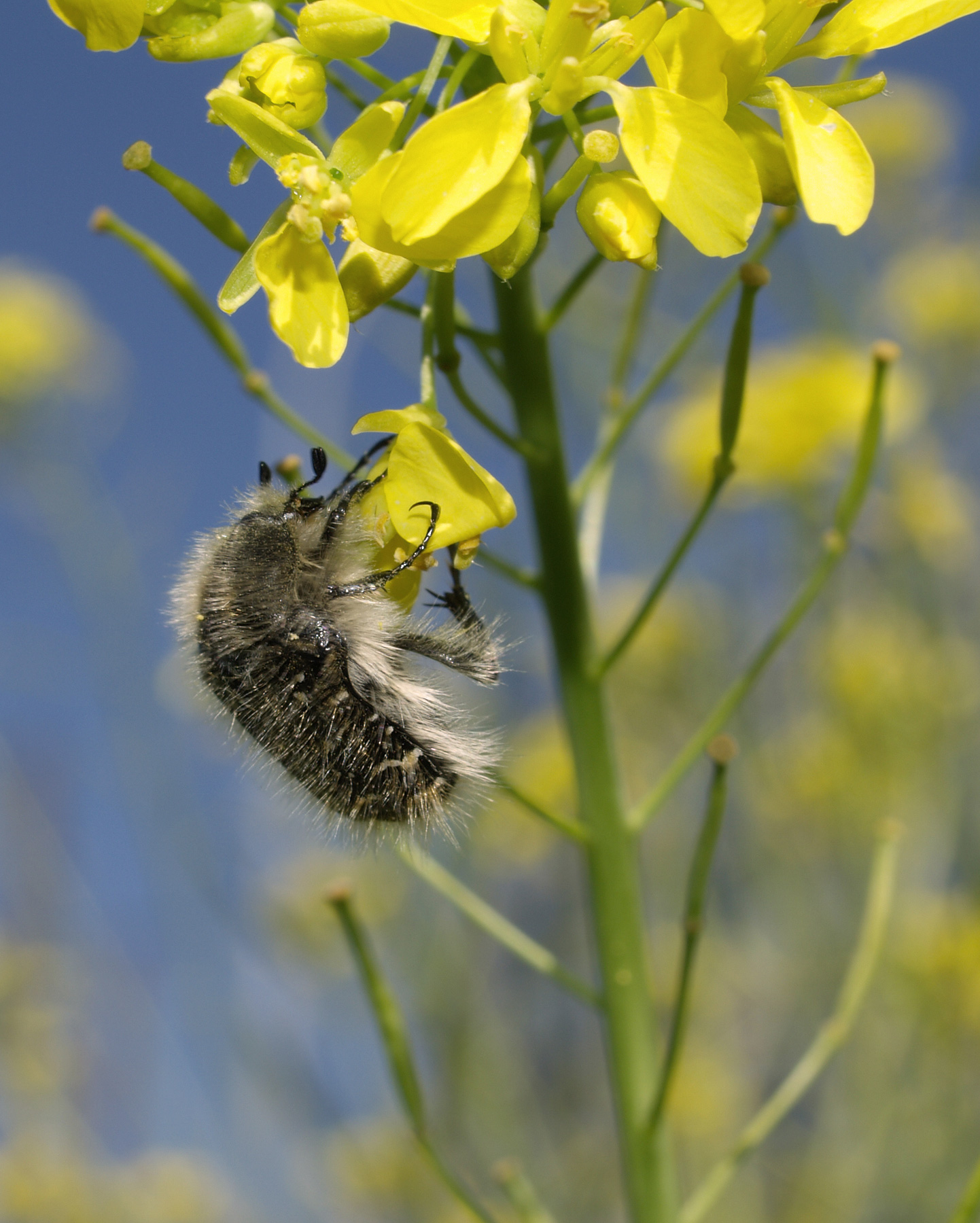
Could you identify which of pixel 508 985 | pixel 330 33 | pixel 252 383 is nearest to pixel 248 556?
pixel 252 383

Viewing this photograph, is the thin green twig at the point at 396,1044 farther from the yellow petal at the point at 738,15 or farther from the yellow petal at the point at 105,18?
the yellow petal at the point at 738,15

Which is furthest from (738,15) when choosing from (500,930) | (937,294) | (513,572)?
(937,294)

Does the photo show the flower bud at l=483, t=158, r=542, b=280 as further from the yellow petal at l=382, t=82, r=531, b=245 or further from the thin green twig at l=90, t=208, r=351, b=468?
the thin green twig at l=90, t=208, r=351, b=468

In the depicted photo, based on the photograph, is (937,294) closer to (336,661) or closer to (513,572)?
(513,572)

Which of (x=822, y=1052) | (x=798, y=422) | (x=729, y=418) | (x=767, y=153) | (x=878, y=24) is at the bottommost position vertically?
(x=822, y=1052)

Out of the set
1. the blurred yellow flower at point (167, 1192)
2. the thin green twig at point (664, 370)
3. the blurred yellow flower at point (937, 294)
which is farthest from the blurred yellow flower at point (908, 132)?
the blurred yellow flower at point (167, 1192)

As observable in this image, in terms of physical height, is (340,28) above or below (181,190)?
above

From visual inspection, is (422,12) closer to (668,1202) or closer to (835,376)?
(668,1202)
